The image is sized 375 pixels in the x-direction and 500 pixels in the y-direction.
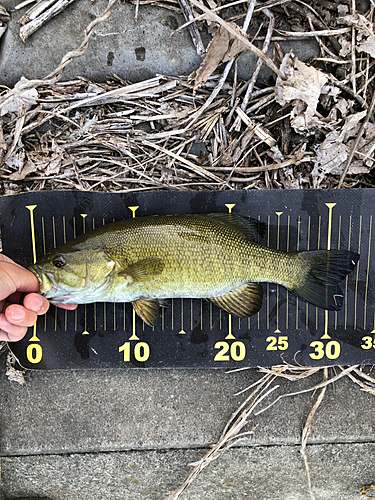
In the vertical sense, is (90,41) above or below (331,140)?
above

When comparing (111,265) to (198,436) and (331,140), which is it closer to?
(198,436)

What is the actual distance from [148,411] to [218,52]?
2794 millimetres

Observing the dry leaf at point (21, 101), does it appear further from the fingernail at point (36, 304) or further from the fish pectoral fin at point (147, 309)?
the fish pectoral fin at point (147, 309)

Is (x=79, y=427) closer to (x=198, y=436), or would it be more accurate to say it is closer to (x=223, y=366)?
(x=198, y=436)

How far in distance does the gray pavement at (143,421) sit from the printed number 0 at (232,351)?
0.52ft

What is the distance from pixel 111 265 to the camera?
2.45 meters

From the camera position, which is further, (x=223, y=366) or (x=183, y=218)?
(x=223, y=366)

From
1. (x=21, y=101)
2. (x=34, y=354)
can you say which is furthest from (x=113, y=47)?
(x=34, y=354)

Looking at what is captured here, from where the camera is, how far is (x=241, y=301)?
105 inches

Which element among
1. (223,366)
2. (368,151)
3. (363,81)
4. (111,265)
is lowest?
(223,366)

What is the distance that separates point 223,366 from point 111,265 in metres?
1.18

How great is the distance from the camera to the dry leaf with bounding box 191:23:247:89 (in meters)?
2.66

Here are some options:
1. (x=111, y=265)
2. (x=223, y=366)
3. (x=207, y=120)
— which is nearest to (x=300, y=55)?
(x=207, y=120)

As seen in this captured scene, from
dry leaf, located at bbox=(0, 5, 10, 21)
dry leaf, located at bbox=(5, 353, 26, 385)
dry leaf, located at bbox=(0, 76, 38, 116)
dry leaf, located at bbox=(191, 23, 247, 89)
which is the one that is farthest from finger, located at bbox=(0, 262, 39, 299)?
dry leaf, located at bbox=(0, 5, 10, 21)
